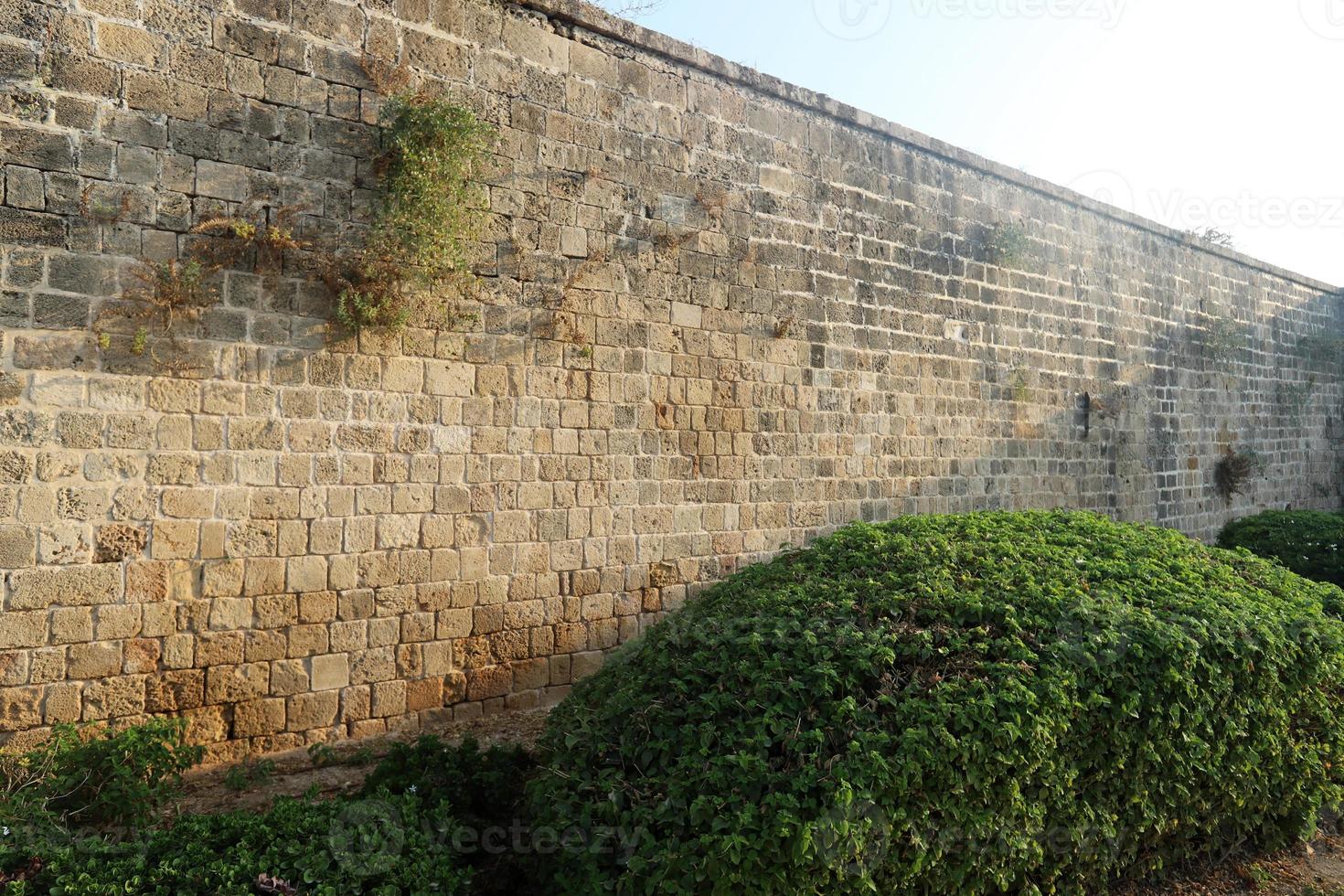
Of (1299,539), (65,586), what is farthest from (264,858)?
(1299,539)

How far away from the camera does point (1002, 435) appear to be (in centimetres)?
940

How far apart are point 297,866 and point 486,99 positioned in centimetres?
462

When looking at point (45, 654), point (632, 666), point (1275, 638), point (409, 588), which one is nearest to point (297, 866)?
point (632, 666)

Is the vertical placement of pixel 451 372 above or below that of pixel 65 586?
above

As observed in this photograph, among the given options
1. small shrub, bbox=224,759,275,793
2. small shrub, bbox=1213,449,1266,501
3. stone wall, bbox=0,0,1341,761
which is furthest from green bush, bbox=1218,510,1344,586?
small shrub, bbox=224,759,275,793

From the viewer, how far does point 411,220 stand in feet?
17.7

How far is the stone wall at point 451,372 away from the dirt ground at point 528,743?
0.21m

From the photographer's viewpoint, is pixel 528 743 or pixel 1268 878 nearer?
pixel 1268 878

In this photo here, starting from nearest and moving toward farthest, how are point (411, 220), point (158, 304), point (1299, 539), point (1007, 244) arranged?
point (158, 304) → point (411, 220) → point (1007, 244) → point (1299, 539)

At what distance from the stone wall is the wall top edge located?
0.04 meters

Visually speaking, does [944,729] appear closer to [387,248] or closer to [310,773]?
[310,773]

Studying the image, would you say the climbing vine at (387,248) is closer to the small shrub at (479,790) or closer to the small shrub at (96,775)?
the small shrub at (96,775)

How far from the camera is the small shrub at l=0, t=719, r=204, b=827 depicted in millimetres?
3711

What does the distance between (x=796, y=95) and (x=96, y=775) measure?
6.60m
